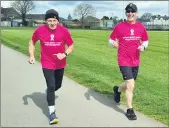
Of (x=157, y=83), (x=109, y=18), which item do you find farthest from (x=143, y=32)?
(x=109, y=18)

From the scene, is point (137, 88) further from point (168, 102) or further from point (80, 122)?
point (80, 122)

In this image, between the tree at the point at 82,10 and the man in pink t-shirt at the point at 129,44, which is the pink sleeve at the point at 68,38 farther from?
the tree at the point at 82,10

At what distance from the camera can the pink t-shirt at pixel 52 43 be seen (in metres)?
7.03

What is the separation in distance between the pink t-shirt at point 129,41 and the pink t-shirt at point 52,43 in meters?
0.93

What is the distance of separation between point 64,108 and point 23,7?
118597 mm

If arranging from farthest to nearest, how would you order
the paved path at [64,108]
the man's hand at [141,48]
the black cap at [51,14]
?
the man's hand at [141,48] → the black cap at [51,14] → the paved path at [64,108]

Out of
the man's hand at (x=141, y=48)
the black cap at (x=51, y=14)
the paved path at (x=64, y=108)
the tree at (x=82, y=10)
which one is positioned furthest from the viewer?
the tree at (x=82, y=10)

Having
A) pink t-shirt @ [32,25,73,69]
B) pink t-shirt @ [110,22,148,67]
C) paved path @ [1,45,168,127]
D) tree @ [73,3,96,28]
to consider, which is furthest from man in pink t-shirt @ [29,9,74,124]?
tree @ [73,3,96,28]

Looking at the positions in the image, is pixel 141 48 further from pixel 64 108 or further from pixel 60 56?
pixel 64 108

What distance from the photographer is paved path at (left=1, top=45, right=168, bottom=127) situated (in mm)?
6762

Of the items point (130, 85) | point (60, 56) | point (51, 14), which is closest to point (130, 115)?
point (130, 85)

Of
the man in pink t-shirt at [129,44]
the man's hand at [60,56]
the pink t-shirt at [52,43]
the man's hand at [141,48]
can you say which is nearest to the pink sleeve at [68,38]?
the pink t-shirt at [52,43]

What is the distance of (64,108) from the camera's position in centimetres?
778

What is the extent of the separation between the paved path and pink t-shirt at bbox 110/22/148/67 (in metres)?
0.95
